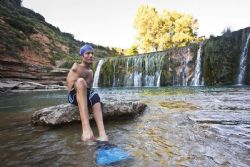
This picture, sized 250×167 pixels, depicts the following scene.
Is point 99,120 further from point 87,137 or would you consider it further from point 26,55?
point 26,55

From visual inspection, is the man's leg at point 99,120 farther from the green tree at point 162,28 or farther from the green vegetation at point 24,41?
the green tree at point 162,28

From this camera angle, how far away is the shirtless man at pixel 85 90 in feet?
13.1

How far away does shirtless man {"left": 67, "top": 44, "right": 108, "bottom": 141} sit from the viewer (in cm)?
399

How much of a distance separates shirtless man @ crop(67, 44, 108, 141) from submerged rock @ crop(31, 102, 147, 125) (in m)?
0.46

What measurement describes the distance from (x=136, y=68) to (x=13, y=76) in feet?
39.0

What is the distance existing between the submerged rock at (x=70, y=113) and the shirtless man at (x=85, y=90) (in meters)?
0.46

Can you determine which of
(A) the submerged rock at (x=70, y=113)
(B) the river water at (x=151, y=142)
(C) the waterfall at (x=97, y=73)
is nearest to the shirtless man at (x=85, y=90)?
(B) the river water at (x=151, y=142)

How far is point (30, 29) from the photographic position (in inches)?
1578

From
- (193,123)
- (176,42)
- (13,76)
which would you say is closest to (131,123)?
(193,123)

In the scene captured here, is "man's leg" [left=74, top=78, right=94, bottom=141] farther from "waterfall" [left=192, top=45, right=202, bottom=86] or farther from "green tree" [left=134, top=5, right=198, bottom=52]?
"green tree" [left=134, top=5, right=198, bottom=52]

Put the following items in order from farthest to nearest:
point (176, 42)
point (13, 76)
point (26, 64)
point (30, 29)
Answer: point (176, 42) → point (30, 29) → point (26, 64) → point (13, 76)

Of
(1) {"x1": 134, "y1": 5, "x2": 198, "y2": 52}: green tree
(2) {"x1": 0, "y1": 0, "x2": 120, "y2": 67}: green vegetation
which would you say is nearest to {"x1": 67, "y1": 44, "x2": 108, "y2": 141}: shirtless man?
(2) {"x1": 0, "y1": 0, "x2": 120, "y2": 67}: green vegetation

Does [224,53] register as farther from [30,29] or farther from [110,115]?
[30,29]

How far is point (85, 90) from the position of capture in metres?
4.15
